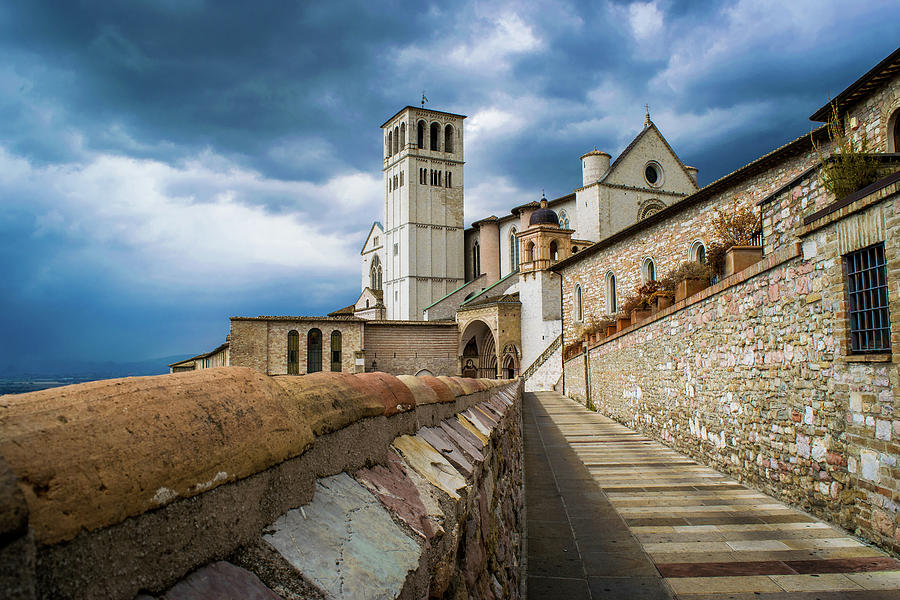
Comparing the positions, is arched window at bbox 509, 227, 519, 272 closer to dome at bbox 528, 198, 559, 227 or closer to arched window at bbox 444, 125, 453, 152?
dome at bbox 528, 198, 559, 227

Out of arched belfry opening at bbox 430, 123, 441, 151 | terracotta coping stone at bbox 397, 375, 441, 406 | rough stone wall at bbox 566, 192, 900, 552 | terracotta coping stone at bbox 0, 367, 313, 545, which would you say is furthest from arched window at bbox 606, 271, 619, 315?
arched belfry opening at bbox 430, 123, 441, 151

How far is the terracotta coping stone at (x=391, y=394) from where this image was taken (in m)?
2.19

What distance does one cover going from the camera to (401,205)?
189 feet

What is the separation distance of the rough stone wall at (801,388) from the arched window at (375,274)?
52720 millimetres

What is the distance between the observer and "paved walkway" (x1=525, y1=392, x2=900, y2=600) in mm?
4797

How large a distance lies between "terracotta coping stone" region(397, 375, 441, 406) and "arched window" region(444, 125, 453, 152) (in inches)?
2253

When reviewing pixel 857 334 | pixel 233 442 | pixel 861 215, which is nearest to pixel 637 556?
pixel 857 334

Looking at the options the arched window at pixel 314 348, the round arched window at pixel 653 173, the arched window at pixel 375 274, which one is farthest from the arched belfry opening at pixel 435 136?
the arched window at pixel 314 348

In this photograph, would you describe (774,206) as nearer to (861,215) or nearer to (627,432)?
(861,215)

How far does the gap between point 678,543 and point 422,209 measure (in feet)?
172

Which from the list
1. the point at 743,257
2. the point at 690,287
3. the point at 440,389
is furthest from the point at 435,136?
the point at 440,389

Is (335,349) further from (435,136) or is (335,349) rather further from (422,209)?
(435,136)

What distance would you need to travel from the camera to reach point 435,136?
58.1m

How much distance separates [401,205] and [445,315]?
40.7 feet
